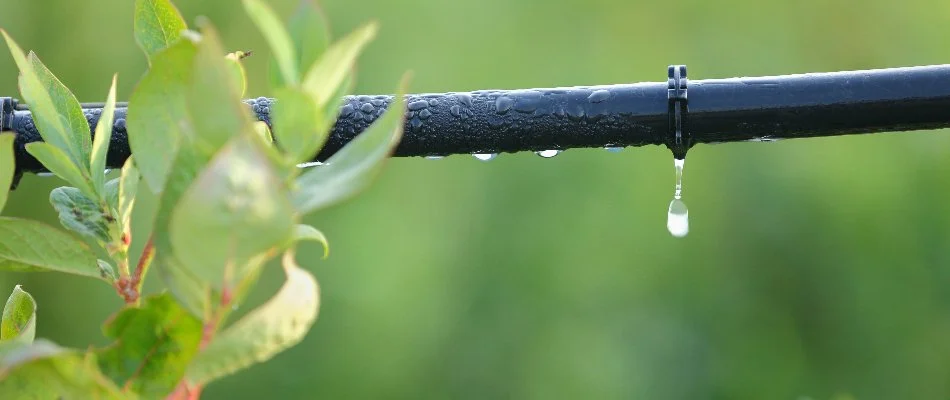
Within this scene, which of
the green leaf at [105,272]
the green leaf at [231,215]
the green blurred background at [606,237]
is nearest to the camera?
the green leaf at [231,215]

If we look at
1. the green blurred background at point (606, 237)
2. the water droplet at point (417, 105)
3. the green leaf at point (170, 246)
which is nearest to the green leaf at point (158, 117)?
the green leaf at point (170, 246)

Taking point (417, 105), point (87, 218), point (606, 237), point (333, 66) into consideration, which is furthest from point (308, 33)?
point (606, 237)

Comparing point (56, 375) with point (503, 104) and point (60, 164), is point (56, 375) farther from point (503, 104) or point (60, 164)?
point (503, 104)

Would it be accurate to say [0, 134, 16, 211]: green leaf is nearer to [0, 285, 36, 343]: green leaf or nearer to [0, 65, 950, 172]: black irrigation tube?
[0, 285, 36, 343]: green leaf

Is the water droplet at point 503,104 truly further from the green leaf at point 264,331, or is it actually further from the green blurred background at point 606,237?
the green blurred background at point 606,237

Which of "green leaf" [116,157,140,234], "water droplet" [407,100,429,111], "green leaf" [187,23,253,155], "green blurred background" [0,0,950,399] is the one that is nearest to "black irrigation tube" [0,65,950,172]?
"water droplet" [407,100,429,111]

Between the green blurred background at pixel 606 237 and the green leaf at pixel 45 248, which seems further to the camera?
the green blurred background at pixel 606 237

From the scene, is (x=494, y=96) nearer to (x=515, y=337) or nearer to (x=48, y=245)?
(x=48, y=245)
